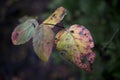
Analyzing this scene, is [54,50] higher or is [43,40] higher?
[43,40]

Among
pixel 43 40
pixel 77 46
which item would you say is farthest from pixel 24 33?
pixel 77 46

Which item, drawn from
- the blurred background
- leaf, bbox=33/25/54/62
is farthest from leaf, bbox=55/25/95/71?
the blurred background

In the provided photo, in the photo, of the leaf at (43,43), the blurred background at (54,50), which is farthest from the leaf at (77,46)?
the blurred background at (54,50)

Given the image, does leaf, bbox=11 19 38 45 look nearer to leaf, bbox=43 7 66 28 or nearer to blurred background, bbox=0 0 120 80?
leaf, bbox=43 7 66 28

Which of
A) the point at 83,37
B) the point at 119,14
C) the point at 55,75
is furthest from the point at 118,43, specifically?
the point at 55,75

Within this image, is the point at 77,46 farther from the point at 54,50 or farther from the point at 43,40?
the point at 54,50

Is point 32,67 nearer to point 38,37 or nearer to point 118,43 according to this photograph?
point 118,43
